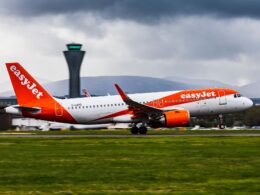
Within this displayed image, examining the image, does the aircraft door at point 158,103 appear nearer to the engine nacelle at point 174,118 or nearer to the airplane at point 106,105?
the airplane at point 106,105

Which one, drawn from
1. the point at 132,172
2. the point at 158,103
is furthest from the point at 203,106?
the point at 132,172

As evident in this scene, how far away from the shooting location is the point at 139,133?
57.2 metres

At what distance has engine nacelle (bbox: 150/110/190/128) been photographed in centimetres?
5347

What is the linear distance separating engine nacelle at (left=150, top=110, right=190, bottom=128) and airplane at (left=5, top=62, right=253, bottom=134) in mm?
1381

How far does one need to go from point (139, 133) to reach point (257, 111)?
338ft

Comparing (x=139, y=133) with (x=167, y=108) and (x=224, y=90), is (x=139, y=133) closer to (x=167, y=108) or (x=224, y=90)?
(x=167, y=108)

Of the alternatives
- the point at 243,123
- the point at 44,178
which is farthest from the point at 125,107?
the point at 243,123

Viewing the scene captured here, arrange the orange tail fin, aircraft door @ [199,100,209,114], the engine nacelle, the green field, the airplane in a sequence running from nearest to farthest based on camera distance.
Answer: the green field, the engine nacelle, the airplane, aircraft door @ [199,100,209,114], the orange tail fin

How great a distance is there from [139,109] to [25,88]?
11.6 m

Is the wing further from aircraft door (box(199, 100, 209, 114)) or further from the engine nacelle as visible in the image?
aircraft door (box(199, 100, 209, 114))

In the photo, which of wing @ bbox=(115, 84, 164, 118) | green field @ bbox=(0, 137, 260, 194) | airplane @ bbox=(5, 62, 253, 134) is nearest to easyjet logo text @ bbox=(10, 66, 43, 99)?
airplane @ bbox=(5, 62, 253, 134)

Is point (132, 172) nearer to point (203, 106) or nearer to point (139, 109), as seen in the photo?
point (139, 109)

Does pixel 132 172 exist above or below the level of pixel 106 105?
below

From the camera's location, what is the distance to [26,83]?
57.1 metres
